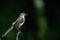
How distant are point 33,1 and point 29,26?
44.5 inches

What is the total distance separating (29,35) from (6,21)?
2.30ft

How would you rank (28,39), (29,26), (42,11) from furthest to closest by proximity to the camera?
Result: (29,26)
(28,39)
(42,11)

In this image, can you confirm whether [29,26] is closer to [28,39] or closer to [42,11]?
[28,39]

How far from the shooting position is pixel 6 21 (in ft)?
26.8

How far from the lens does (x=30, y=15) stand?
911cm

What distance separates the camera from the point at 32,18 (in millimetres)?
8906

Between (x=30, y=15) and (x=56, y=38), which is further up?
(x=30, y=15)

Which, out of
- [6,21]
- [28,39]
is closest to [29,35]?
[28,39]

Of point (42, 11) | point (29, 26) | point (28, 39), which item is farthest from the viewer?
point (29, 26)

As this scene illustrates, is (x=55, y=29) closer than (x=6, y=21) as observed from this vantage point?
No

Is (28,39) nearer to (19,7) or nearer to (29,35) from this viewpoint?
(29,35)

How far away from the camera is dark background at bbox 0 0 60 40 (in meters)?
7.97

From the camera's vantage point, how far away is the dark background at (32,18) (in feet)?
26.2

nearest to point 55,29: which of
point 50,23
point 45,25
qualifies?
point 50,23
